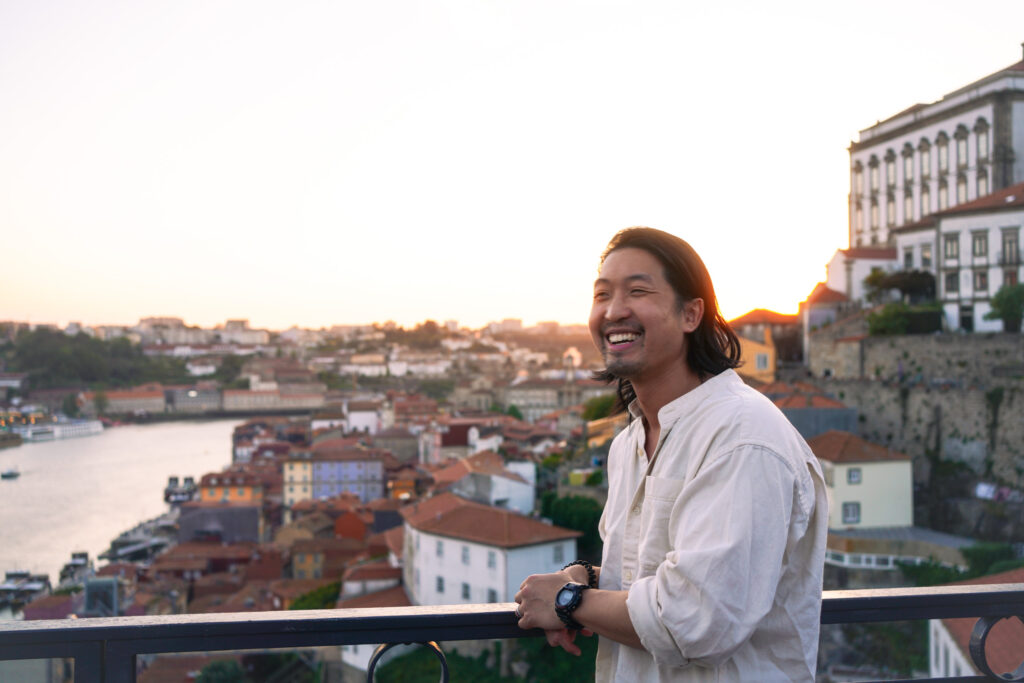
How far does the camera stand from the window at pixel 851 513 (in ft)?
36.0

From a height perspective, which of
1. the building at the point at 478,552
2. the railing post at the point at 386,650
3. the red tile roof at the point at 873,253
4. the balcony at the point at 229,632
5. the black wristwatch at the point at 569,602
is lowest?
the building at the point at 478,552

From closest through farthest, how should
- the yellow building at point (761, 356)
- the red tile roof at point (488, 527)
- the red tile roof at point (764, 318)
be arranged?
the red tile roof at point (488, 527)
the yellow building at point (761, 356)
the red tile roof at point (764, 318)

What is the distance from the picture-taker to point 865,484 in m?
11.2

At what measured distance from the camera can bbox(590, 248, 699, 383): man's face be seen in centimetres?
88

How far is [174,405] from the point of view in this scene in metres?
59.3

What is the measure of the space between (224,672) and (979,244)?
15.5 metres

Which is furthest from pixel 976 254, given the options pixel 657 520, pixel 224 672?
pixel 224 672

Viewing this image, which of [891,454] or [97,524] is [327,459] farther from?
[891,454]

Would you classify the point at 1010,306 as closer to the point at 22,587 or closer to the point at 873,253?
the point at 873,253

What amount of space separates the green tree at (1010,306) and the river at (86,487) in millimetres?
18831

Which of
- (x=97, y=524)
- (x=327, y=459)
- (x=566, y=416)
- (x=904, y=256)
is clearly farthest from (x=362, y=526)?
(x=566, y=416)

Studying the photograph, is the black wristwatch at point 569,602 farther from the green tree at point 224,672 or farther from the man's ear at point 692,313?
the green tree at point 224,672

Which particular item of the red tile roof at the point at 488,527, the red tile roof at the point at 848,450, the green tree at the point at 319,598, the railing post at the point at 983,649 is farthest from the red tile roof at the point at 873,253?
the railing post at the point at 983,649

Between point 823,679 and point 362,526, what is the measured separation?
1658 centimetres
